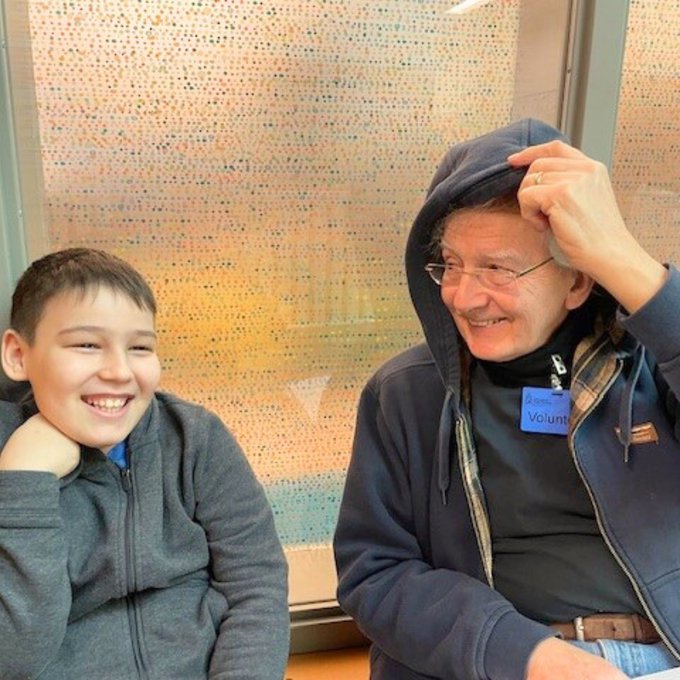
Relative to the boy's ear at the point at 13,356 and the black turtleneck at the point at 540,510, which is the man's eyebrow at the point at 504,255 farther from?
the boy's ear at the point at 13,356

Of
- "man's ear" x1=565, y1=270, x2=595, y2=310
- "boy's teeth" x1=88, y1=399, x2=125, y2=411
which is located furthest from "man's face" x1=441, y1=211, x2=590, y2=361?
"boy's teeth" x1=88, y1=399, x2=125, y2=411

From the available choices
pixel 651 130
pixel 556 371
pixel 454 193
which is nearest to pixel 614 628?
pixel 556 371

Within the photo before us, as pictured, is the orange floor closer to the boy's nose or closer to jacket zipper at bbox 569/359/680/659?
jacket zipper at bbox 569/359/680/659

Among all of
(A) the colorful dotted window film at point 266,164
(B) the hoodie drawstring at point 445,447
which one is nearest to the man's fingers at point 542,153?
(B) the hoodie drawstring at point 445,447

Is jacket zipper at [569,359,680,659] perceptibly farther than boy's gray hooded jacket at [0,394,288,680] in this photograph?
Yes

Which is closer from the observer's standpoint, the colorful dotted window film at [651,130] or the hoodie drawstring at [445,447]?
the hoodie drawstring at [445,447]

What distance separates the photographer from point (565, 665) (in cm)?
97

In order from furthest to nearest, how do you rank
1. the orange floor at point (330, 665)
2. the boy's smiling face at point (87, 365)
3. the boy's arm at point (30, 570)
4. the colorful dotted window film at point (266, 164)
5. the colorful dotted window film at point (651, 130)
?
the orange floor at point (330, 665), the colorful dotted window film at point (651, 130), the colorful dotted window film at point (266, 164), the boy's smiling face at point (87, 365), the boy's arm at point (30, 570)

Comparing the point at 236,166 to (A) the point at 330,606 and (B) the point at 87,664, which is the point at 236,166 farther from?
(A) the point at 330,606

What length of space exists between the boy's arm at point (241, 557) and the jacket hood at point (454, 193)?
38cm

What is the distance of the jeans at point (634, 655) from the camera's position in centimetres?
102

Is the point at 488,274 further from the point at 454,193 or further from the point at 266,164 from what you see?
the point at 266,164

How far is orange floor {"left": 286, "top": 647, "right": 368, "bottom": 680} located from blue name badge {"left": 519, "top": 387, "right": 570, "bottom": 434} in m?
0.95

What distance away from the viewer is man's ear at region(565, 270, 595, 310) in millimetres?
1086
